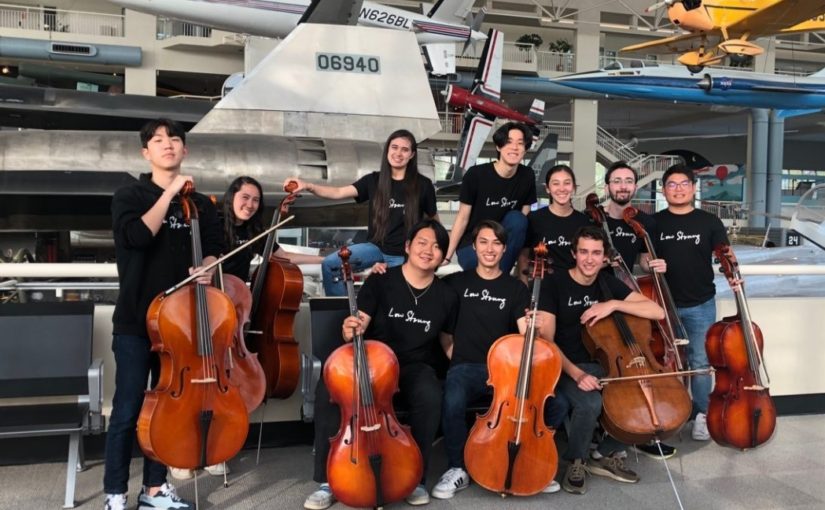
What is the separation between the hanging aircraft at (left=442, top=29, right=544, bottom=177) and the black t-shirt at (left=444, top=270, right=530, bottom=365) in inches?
504

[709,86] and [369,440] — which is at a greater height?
[709,86]

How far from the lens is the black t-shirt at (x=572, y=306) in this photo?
319 centimetres

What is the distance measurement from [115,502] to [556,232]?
7.64 ft

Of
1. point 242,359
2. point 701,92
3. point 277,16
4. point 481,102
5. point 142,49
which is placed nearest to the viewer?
point 242,359

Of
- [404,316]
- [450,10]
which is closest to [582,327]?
[404,316]

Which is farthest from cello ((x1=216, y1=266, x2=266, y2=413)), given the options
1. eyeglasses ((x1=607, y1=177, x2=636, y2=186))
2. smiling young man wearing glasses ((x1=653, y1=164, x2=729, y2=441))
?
smiling young man wearing glasses ((x1=653, y1=164, x2=729, y2=441))

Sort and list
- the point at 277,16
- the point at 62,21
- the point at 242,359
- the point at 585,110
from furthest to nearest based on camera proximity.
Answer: the point at 585,110, the point at 62,21, the point at 277,16, the point at 242,359

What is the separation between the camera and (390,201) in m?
3.52

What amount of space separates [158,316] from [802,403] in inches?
154

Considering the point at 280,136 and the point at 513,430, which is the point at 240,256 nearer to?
the point at 513,430

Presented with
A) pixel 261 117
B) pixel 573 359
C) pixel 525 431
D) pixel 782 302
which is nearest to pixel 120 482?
pixel 525 431

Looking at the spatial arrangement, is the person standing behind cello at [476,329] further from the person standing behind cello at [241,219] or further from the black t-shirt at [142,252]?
the black t-shirt at [142,252]

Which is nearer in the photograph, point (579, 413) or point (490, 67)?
point (579, 413)

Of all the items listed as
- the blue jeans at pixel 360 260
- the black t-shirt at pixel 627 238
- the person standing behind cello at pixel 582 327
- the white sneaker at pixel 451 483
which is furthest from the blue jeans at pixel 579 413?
the blue jeans at pixel 360 260
